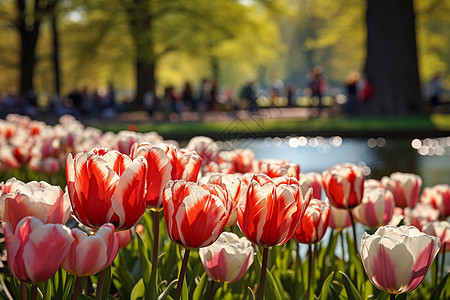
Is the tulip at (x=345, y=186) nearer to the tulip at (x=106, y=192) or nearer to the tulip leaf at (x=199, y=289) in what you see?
the tulip leaf at (x=199, y=289)

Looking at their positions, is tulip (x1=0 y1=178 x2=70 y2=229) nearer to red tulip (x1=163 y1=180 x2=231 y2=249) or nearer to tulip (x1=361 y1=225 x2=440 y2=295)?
red tulip (x1=163 y1=180 x2=231 y2=249)

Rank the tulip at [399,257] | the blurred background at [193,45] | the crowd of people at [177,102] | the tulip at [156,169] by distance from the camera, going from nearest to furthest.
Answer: the tulip at [399,257] → the tulip at [156,169] → the blurred background at [193,45] → the crowd of people at [177,102]

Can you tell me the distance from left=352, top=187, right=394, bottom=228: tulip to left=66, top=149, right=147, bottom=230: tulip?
3.76 ft

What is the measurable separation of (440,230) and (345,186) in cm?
52

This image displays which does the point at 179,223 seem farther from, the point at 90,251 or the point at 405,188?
the point at 405,188

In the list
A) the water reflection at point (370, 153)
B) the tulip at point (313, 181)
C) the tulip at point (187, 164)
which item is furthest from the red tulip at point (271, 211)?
the water reflection at point (370, 153)

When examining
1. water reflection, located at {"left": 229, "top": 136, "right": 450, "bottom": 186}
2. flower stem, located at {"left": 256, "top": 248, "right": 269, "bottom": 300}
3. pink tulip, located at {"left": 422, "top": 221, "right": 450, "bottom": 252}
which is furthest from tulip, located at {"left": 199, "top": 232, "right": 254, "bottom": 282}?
water reflection, located at {"left": 229, "top": 136, "right": 450, "bottom": 186}

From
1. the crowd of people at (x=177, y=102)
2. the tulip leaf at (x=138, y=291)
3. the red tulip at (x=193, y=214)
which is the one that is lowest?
the tulip leaf at (x=138, y=291)

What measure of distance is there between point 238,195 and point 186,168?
190 mm

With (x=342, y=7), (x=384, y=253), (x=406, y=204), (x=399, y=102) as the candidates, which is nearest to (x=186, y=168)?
(x=384, y=253)

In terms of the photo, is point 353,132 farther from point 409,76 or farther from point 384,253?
point 384,253

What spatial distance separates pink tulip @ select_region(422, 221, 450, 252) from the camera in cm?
241

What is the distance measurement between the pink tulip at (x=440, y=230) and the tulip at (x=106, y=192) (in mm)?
1323

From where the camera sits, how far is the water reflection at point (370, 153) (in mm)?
9844
